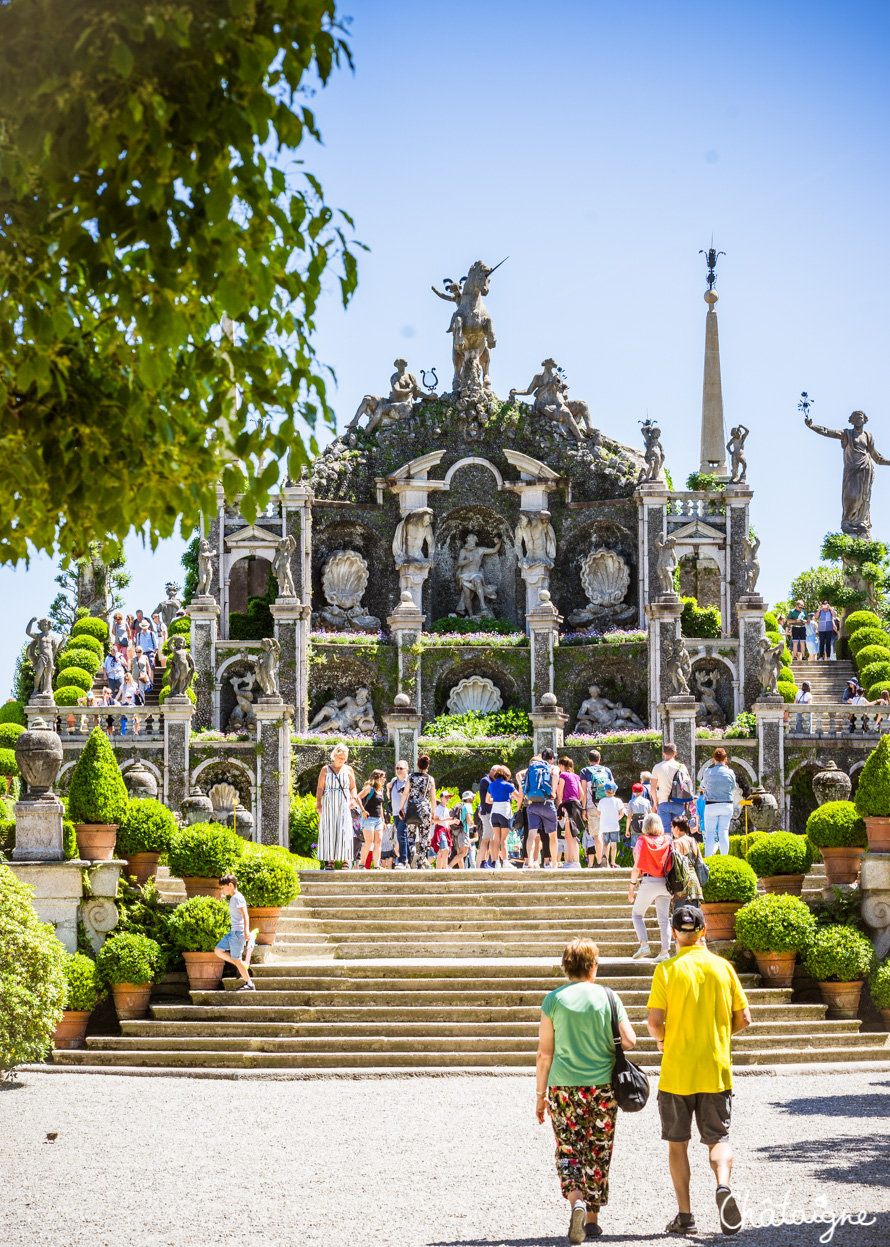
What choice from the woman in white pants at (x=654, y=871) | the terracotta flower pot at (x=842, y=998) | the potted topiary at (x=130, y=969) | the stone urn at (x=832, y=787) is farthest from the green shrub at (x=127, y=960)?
the stone urn at (x=832, y=787)

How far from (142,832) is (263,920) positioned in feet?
5.38

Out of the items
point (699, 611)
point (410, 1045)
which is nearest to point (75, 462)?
point (410, 1045)

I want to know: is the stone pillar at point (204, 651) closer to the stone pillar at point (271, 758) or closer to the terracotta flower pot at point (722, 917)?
A: the stone pillar at point (271, 758)

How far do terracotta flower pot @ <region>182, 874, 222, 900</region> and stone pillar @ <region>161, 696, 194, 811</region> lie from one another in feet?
51.0

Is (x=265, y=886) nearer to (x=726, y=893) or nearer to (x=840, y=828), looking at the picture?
(x=726, y=893)

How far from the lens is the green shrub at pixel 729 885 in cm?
1631

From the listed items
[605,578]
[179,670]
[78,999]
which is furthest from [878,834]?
[605,578]

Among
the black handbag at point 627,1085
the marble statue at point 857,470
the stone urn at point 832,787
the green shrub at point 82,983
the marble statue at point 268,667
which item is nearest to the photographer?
the black handbag at point 627,1085

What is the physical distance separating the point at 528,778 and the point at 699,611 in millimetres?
17019

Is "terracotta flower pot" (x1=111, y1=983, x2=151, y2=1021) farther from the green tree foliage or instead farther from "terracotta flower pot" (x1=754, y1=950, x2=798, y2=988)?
the green tree foliage

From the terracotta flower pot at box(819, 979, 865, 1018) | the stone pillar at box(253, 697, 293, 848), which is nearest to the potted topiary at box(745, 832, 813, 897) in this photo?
the terracotta flower pot at box(819, 979, 865, 1018)

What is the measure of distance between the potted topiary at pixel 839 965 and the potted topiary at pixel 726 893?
89 cm

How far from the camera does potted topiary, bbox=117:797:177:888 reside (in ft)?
55.7

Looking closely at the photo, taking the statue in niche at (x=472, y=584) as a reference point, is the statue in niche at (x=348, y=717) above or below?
below
